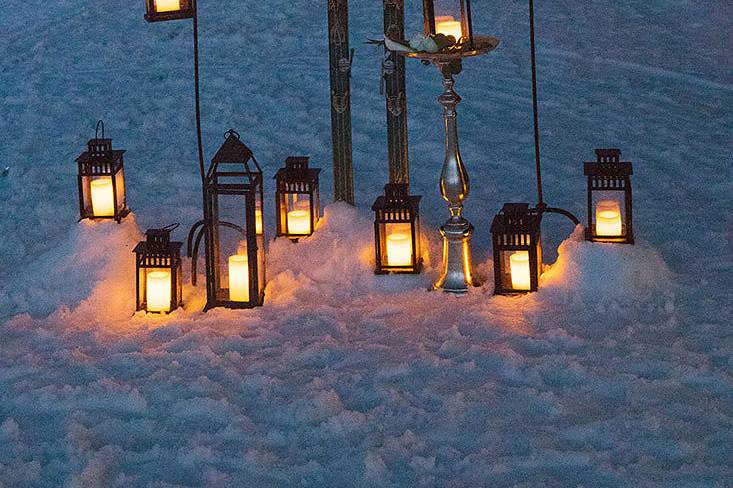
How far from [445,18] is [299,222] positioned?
101 cm

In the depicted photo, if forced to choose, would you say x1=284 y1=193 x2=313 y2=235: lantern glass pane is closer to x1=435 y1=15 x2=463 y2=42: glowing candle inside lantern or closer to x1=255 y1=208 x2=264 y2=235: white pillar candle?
x1=255 y1=208 x2=264 y2=235: white pillar candle

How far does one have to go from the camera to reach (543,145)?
621 cm

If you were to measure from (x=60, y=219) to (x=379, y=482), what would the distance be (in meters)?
2.74

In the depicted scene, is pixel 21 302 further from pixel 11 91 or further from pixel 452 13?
pixel 11 91

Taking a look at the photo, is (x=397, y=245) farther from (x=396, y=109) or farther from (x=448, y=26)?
(x=448, y=26)

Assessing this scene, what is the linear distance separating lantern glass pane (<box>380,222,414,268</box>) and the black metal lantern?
2.47 ft

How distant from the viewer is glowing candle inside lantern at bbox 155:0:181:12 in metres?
4.52

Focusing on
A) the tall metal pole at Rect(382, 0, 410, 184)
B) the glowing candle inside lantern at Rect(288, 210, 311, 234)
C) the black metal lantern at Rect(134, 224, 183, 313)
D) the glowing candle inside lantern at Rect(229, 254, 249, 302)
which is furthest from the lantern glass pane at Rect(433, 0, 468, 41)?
the black metal lantern at Rect(134, 224, 183, 313)

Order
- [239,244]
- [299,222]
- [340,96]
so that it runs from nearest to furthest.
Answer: [239,244], [299,222], [340,96]

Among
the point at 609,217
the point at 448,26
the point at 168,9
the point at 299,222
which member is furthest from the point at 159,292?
the point at 609,217

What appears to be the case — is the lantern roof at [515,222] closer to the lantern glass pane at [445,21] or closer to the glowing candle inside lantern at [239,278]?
the lantern glass pane at [445,21]

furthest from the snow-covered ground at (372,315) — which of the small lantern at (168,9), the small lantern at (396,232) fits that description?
the small lantern at (168,9)

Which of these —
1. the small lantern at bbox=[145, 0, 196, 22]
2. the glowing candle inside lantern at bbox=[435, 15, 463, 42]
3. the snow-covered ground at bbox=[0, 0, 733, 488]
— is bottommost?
the snow-covered ground at bbox=[0, 0, 733, 488]

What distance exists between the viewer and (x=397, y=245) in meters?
4.54
